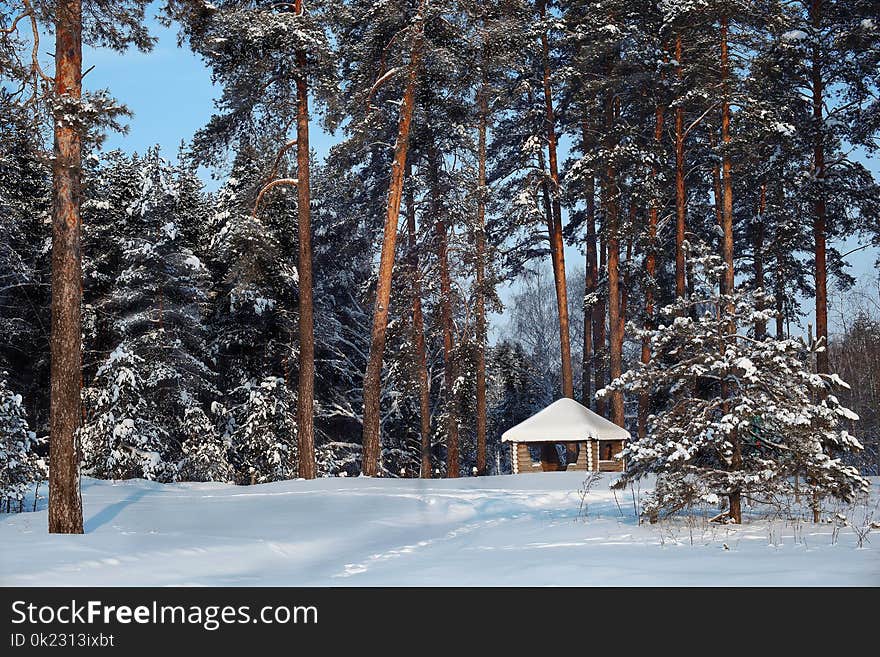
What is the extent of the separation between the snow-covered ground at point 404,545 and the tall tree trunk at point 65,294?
53 centimetres

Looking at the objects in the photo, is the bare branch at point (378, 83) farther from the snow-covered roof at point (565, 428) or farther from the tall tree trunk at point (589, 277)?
the tall tree trunk at point (589, 277)

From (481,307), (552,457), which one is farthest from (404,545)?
(552,457)

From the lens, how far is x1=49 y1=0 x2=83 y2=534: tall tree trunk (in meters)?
9.20

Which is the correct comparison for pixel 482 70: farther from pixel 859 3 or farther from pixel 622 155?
pixel 859 3

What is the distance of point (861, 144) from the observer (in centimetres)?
2009

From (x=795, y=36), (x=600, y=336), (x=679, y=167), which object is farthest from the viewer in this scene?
(x=600, y=336)

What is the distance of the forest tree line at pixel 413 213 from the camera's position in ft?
60.0

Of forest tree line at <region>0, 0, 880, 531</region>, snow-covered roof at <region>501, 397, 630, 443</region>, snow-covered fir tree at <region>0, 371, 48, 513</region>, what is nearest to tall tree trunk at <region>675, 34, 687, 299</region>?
forest tree line at <region>0, 0, 880, 531</region>

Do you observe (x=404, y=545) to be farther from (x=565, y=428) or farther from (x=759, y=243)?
(x=759, y=243)

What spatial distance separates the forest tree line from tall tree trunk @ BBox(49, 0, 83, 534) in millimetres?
4979

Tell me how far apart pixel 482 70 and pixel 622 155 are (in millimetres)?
5306

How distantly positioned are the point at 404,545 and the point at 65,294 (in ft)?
16.2

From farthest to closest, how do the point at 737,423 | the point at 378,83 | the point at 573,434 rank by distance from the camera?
1. the point at 573,434
2. the point at 378,83
3. the point at 737,423

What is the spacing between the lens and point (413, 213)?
23.6 metres
